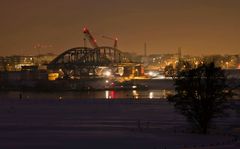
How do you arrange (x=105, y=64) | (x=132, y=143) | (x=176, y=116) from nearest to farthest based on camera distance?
(x=132, y=143)
(x=176, y=116)
(x=105, y=64)

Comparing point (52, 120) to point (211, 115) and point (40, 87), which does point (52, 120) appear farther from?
point (40, 87)

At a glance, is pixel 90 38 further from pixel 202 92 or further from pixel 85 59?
pixel 202 92

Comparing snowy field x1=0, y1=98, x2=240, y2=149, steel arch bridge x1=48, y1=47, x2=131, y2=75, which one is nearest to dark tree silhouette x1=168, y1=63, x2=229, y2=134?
snowy field x1=0, y1=98, x2=240, y2=149

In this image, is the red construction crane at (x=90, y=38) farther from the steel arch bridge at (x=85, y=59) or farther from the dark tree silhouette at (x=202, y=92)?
the dark tree silhouette at (x=202, y=92)

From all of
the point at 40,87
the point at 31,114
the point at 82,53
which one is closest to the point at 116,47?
the point at 82,53

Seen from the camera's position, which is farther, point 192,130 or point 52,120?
point 52,120

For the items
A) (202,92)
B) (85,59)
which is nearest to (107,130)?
(202,92)

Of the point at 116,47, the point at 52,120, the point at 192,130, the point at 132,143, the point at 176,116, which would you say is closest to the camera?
the point at 132,143

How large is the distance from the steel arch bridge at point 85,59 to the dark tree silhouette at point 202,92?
11683 cm

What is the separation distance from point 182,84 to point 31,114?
10.6 meters

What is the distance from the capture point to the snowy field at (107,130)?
18391mm

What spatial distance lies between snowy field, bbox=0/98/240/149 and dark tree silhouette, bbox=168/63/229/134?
33.6 inches

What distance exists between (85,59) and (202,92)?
134 m

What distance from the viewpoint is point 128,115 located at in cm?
2903
